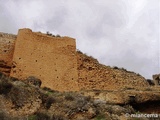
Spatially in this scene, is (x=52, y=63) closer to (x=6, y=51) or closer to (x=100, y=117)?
(x=6, y=51)

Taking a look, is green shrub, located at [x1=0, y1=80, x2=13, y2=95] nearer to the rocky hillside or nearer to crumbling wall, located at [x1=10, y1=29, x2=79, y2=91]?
the rocky hillside

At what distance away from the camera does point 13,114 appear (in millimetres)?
11422

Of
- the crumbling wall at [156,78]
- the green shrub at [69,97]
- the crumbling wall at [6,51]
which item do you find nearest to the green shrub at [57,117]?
the green shrub at [69,97]

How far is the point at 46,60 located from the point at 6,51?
8.46ft

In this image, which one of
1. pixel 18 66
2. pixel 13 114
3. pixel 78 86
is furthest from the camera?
pixel 78 86

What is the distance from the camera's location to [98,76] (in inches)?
924

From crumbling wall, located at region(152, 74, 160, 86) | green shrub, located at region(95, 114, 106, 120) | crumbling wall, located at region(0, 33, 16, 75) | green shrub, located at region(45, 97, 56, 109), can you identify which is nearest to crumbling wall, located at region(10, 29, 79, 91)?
crumbling wall, located at region(0, 33, 16, 75)

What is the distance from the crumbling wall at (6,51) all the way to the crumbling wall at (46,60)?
0.39 metres

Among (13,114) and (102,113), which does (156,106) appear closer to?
(102,113)

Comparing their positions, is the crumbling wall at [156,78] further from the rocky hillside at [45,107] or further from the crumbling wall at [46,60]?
the rocky hillside at [45,107]

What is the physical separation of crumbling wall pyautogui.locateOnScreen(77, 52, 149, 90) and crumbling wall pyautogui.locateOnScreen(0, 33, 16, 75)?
4763mm

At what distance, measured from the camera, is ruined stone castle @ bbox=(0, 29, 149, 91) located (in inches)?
806

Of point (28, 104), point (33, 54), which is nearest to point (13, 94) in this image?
point (28, 104)

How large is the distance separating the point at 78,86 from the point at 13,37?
532 centimetres
